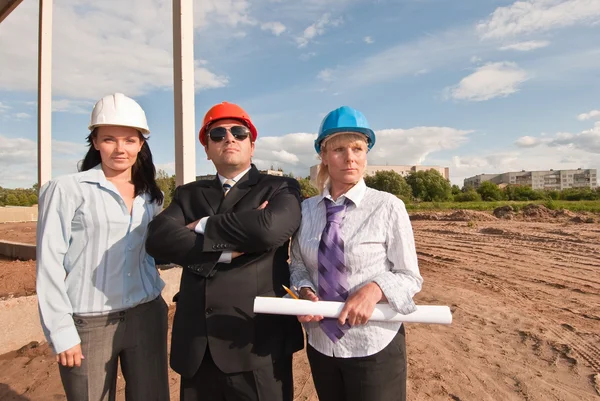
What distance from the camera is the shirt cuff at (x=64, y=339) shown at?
1.62 meters

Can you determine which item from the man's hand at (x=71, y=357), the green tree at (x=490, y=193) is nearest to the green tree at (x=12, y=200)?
the man's hand at (x=71, y=357)

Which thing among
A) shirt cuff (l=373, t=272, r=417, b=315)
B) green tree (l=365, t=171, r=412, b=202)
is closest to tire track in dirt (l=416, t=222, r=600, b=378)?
shirt cuff (l=373, t=272, r=417, b=315)

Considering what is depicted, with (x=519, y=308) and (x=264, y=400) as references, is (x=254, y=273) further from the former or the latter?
(x=519, y=308)

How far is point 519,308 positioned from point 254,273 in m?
5.83

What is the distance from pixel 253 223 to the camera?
1650 millimetres

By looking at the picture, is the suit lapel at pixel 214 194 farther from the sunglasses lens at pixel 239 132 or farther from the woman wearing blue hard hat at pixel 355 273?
the woman wearing blue hard hat at pixel 355 273

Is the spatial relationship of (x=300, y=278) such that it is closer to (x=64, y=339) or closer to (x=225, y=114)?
(x=225, y=114)

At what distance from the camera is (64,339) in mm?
1644

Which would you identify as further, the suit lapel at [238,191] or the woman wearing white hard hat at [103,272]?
the suit lapel at [238,191]

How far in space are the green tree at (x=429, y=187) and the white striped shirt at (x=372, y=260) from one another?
60.1 metres

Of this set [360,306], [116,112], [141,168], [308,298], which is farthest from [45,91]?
[360,306]

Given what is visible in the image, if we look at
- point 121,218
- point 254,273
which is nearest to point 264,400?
point 254,273

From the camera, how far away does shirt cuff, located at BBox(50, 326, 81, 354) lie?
1.62 meters

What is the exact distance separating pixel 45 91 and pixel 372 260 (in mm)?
7931
